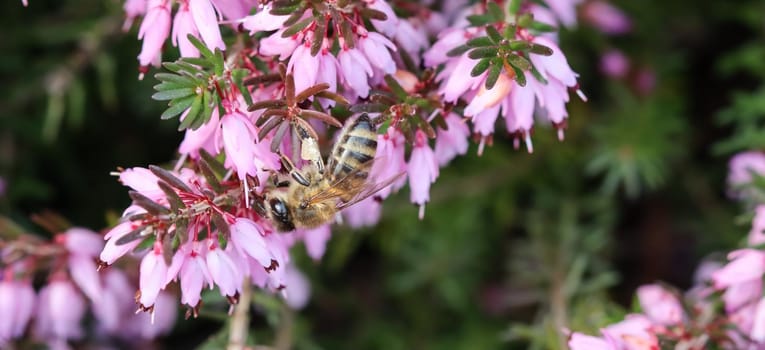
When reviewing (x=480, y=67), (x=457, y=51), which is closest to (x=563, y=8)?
(x=457, y=51)

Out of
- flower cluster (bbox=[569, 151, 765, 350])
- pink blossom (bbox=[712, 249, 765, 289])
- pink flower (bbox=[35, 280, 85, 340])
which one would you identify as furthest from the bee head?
pink blossom (bbox=[712, 249, 765, 289])

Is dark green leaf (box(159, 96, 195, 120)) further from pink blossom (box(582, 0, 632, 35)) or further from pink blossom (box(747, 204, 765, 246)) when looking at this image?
pink blossom (box(582, 0, 632, 35))

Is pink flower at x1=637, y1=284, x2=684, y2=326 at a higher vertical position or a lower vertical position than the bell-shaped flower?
higher

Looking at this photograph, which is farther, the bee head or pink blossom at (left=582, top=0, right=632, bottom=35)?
pink blossom at (left=582, top=0, right=632, bottom=35)

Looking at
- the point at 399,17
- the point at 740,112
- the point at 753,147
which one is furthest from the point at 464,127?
the point at 740,112

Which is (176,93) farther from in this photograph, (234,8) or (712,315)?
(712,315)
